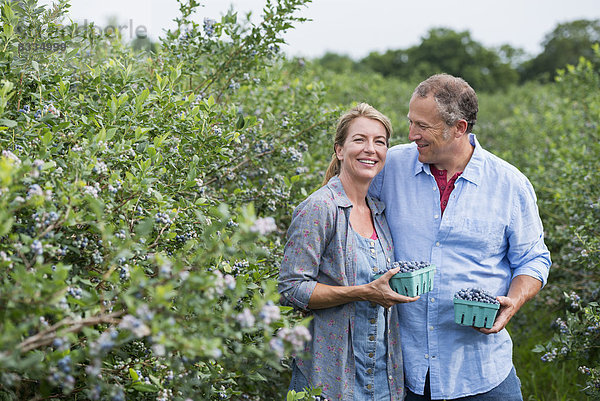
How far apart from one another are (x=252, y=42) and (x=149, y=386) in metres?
2.06

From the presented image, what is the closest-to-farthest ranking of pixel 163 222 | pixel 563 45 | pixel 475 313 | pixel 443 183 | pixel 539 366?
pixel 163 222
pixel 475 313
pixel 443 183
pixel 539 366
pixel 563 45

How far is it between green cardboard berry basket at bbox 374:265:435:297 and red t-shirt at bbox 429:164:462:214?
0.45 metres

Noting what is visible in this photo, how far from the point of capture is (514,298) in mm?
2424

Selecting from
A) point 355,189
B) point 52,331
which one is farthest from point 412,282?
point 52,331

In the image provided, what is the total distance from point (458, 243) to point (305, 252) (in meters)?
0.74

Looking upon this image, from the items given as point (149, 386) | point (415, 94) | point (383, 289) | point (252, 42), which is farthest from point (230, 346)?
point (252, 42)

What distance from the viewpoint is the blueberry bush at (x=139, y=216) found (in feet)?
4.49

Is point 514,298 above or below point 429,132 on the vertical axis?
below

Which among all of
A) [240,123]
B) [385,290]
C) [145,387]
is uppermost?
[240,123]

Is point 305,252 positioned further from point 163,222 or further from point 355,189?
point 163,222

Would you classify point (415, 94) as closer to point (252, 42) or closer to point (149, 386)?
point (252, 42)

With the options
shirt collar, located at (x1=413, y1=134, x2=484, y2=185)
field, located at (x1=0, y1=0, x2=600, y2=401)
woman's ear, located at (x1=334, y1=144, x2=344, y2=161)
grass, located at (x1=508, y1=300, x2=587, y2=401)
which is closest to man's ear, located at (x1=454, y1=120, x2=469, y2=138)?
shirt collar, located at (x1=413, y1=134, x2=484, y2=185)

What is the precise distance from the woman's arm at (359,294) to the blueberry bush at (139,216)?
0.57 feet

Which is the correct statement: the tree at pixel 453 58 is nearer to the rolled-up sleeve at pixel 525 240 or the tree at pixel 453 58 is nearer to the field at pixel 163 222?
the field at pixel 163 222
